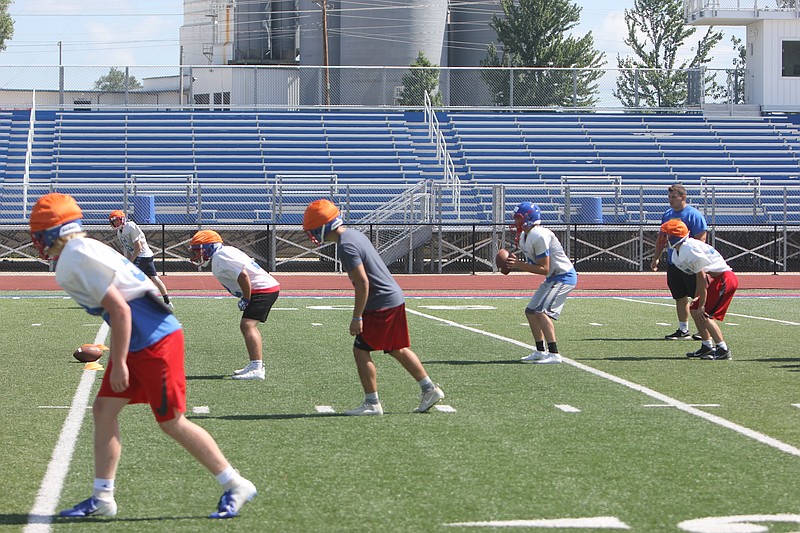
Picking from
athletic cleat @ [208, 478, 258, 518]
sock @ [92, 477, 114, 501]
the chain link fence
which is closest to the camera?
athletic cleat @ [208, 478, 258, 518]

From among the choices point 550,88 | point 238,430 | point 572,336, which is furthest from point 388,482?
point 550,88

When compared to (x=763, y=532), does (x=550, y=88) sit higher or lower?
higher

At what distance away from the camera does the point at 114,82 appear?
5212 centimetres

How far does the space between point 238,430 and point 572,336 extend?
7.59 meters

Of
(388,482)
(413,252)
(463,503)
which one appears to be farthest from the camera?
(413,252)

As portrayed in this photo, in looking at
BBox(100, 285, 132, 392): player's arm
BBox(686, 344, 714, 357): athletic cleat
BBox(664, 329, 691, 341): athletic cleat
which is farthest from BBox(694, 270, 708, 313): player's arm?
BBox(100, 285, 132, 392): player's arm

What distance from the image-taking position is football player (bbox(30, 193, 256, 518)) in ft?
17.9

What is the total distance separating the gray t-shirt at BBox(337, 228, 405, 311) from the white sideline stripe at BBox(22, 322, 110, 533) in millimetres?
2146

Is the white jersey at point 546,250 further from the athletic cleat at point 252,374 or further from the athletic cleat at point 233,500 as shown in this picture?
the athletic cleat at point 233,500

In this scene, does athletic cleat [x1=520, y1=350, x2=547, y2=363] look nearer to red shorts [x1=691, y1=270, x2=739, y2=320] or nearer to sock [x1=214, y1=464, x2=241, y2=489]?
red shorts [x1=691, y1=270, x2=739, y2=320]

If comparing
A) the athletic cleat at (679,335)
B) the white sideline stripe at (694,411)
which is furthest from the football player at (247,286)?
the athletic cleat at (679,335)

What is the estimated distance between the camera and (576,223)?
31.6 m

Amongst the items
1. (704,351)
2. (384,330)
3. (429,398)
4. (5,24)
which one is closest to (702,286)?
(704,351)

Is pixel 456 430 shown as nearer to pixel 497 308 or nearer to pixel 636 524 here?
pixel 636 524
